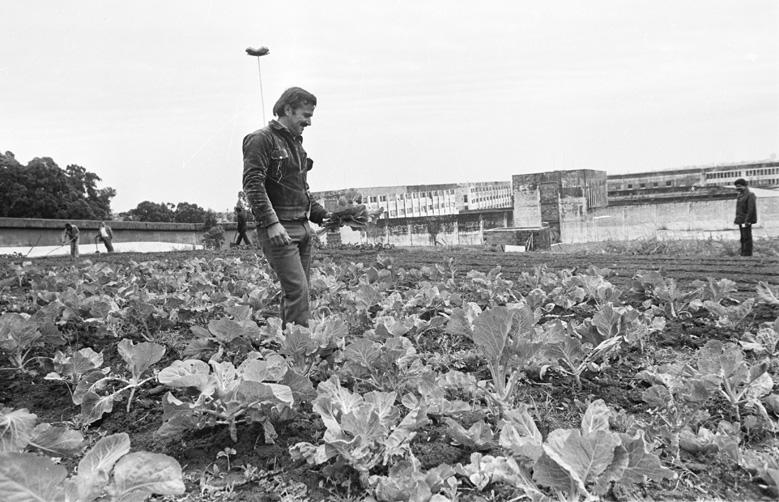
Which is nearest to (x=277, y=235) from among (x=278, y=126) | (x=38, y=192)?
(x=278, y=126)

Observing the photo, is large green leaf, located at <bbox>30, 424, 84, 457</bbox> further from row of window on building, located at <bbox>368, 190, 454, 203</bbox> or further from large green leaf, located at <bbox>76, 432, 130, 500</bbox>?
row of window on building, located at <bbox>368, 190, 454, 203</bbox>

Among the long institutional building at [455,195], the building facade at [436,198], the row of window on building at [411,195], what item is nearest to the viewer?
the row of window on building at [411,195]

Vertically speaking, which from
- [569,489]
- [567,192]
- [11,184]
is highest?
[11,184]

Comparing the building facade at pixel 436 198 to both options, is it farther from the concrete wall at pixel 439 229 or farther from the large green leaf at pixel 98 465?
the large green leaf at pixel 98 465

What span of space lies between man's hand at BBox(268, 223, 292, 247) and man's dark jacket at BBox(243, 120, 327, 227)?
0.03 metres

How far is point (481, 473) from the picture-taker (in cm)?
182

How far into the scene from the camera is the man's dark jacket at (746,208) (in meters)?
9.79

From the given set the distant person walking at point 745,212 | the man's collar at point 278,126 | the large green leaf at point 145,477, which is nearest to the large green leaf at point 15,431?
the large green leaf at point 145,477

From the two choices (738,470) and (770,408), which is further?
(770,408)

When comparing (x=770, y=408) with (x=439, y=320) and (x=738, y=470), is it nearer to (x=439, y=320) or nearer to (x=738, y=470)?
(x=738, y=470)

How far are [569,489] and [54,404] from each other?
8.53 ft

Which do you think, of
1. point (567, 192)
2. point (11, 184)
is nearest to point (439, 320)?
point (567, 192)

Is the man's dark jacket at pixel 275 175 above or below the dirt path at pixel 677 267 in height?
above

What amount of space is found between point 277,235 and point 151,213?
46915 millimetres
